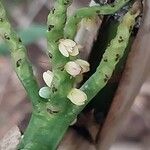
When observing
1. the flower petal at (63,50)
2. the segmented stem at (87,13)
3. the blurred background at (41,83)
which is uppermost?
the segmented stem at (87,13)

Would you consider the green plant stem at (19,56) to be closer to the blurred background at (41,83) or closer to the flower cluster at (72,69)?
the flower cluster at (72,69)

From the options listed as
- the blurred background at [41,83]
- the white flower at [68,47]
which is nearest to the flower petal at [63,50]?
the white flower at [68,47]

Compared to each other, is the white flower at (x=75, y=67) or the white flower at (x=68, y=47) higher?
the white flower at (x=68, y=47)

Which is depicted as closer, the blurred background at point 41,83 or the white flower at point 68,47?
the white flower at point 68,47

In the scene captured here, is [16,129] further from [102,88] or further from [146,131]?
[146,131]

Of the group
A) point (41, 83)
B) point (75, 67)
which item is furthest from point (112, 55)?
point (41, 83)

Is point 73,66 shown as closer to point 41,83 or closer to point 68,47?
point 68,47
